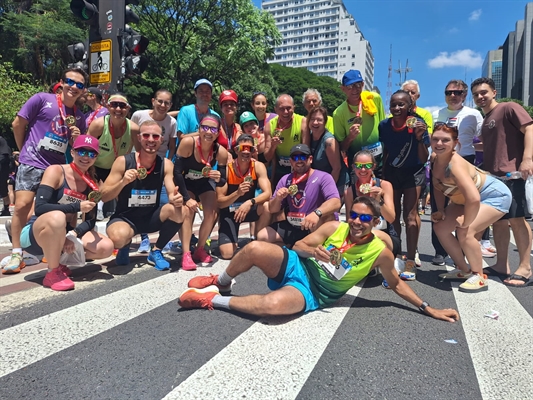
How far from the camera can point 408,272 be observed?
4434 millimetres

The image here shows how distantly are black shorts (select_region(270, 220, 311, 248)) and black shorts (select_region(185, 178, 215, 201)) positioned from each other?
110 cm

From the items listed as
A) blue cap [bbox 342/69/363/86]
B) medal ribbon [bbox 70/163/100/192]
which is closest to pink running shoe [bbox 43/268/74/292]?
medal ribbon [bbox 70/163/100/192]

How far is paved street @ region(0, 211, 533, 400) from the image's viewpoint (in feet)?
6.48

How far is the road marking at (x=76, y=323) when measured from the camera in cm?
227

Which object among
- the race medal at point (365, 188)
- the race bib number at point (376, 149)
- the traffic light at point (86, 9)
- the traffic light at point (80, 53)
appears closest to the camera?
the race medal at point (365, 188)

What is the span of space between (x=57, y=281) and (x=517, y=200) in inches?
199

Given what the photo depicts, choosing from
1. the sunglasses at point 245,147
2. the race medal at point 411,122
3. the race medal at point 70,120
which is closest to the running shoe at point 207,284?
the sunglasses at point 245,147

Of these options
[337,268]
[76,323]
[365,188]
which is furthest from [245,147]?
[76,323]

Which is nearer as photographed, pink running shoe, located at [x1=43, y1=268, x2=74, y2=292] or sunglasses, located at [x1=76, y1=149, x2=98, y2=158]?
pink running shoe, located at [x1=43, y1=268, x2=74, y2=292]

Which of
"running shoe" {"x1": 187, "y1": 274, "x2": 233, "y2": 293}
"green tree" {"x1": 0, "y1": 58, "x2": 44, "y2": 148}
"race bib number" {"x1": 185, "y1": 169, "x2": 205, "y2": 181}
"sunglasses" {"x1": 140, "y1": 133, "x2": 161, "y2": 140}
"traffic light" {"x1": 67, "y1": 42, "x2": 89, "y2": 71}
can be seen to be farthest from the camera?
"green tree" {"x1": 0, "y1": 58, "x2": 44, "y2": 148}

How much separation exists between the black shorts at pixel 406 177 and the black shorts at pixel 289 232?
1402 millimetres

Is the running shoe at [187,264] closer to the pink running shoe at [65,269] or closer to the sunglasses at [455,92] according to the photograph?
the pink running shoe at [65,269]

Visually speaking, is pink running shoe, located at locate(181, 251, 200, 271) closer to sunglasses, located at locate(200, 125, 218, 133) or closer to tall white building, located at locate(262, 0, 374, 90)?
sunglasses, located at locate(200, 125, 218, 133)

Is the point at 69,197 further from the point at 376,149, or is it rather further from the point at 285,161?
the point at 376,149
